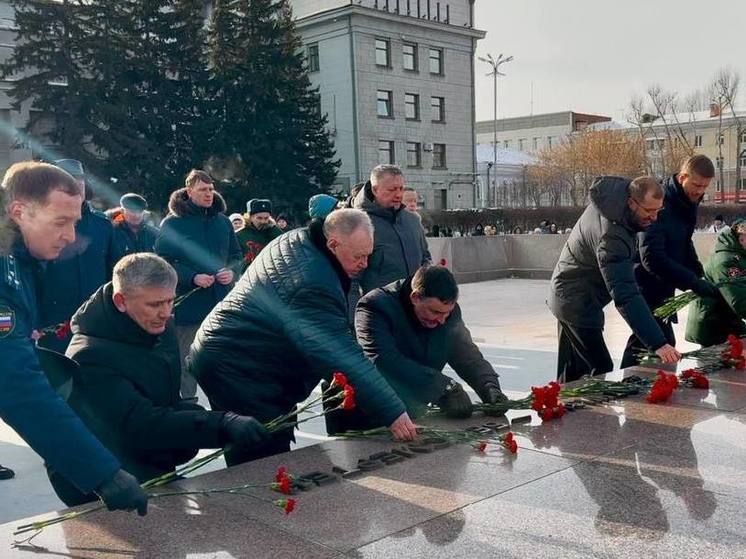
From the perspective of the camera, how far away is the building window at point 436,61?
41.2m

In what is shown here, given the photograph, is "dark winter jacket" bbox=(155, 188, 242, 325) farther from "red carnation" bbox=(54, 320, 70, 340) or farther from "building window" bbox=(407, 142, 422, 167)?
"building window" bbox=(407, 142, 422, 167)

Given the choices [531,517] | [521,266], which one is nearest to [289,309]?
[531,517]

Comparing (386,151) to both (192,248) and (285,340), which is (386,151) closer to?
(192,248)

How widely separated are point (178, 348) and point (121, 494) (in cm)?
98

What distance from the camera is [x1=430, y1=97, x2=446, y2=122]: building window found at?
41531 millimetres

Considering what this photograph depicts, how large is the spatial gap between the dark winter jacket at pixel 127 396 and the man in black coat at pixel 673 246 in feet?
10.6

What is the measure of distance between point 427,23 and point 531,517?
1585 inches

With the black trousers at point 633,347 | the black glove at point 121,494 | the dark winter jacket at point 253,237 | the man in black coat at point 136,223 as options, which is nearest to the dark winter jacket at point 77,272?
the man in black coat at point 136,223

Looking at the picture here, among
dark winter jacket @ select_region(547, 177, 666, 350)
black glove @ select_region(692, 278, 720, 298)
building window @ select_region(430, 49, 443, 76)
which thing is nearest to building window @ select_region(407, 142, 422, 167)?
building window @ select_region(430, 49, 443, 76)

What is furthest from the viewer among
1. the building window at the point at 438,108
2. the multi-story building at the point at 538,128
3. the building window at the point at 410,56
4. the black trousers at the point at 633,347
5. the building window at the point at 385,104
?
the multi-story building at the point at 538,128

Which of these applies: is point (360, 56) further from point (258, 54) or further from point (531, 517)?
point (531, 517)

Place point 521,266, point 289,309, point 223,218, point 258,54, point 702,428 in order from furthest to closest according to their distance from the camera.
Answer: point 258,54 < point 521,266 < point 223,218 < point 702,428 < point 289,309

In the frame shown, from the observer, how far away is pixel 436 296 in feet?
11.3

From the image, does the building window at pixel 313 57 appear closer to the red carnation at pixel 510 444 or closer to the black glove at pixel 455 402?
the black glove at pixel 455 402
